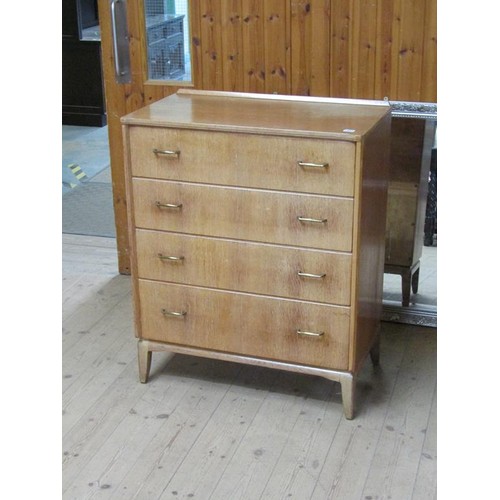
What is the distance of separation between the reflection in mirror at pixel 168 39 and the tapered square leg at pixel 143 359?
3.44ft

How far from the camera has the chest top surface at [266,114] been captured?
2.21 m

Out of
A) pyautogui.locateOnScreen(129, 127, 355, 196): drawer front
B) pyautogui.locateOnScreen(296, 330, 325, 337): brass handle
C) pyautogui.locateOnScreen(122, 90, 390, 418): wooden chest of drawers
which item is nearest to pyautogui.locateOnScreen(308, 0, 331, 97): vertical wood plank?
pyautogui.locateOnScreen(122, 90, 390, 418): wooden chest of drawers

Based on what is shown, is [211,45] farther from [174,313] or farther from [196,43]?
[174,313]

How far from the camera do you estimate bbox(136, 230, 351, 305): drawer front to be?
230cm

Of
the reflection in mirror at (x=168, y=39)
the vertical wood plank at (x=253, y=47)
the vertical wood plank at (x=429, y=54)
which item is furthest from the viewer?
the reflection in mirror at (x=168, y=39)

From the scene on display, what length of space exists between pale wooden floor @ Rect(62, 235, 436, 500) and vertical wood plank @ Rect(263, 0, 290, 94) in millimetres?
1003

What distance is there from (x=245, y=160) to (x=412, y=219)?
88 cm

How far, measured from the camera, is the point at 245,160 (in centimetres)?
227

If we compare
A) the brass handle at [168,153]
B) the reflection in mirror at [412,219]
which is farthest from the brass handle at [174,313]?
the reflection in mirror at [412,219]

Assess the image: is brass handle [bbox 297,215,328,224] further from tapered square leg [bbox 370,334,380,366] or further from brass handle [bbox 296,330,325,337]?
tapered square leg [bbox 370,334,380,366]

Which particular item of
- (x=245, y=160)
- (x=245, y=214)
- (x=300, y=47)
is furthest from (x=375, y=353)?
(x=300, y=47)

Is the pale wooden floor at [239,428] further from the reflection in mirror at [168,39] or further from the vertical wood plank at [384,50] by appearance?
the reflection in mirror at [168,39]
